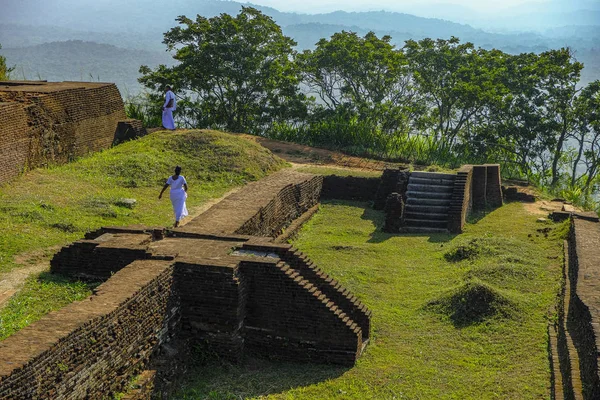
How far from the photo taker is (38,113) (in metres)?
16.3

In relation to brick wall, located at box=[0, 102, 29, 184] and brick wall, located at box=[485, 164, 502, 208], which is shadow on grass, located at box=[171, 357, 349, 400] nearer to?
brick wall, located at box=[0, 102, 29, 184]

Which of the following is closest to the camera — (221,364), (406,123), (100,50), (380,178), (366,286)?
(221,364)

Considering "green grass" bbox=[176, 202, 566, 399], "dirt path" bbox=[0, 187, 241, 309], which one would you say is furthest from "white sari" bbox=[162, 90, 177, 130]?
"dirt path" bbox=[0, 187, 241, 309]

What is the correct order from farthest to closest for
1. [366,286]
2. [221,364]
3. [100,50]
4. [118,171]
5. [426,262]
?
[100,50] → [118,171] → [426,262] → [366,286] → [221,364]

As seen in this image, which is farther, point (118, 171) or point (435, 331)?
point (118, 171)

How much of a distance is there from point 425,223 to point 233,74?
1126 cm

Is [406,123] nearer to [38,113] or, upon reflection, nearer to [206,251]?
[38,113]

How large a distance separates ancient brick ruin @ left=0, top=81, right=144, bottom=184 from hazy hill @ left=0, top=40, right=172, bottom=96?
121 m

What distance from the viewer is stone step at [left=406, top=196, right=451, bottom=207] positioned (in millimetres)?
17234

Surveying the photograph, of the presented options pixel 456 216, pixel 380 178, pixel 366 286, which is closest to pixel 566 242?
pixel 456 216

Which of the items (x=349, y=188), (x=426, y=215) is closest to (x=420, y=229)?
(x=426, y=215)

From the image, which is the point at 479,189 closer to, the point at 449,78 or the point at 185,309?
the point at 449,78

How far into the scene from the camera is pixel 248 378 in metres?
9.31

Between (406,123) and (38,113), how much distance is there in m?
14.0
